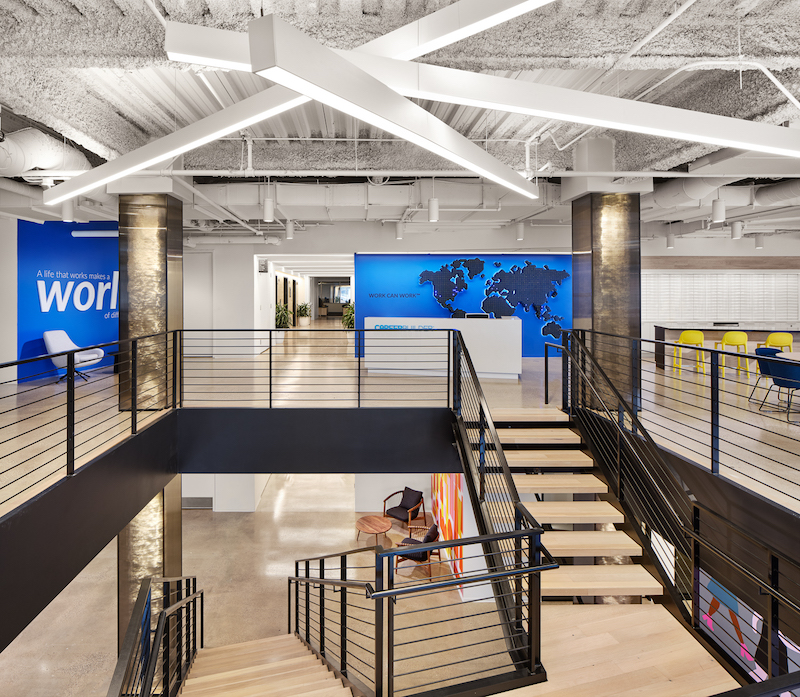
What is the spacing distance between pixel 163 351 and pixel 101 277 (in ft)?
17.9

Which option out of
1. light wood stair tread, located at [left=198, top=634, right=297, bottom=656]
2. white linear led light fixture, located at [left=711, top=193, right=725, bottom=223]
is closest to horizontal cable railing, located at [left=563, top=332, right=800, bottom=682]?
white linear led light fixture, located at [left=711, top=193, right=725, bottom=223]

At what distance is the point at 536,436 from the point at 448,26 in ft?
14.7

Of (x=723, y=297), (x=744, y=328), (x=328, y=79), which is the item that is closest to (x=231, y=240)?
(x=328, y=79)

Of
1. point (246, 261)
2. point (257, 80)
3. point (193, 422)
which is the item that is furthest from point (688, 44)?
point (246, 261)

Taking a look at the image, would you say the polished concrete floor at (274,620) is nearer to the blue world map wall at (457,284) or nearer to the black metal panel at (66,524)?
the black metal panel at (66,524)

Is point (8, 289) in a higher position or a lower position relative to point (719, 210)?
lower

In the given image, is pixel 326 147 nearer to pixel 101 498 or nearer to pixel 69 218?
pixel 69 218

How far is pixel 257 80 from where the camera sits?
4422mm

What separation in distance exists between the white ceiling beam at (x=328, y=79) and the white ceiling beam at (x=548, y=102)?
0.10m

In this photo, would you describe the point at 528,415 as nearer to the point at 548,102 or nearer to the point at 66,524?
the point at 66,524

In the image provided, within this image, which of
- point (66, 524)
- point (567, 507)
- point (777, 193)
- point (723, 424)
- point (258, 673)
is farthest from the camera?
point (777, 193)

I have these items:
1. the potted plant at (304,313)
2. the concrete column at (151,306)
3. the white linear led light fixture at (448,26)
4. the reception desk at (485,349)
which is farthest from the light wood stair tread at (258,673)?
the potted plant at (304,313)

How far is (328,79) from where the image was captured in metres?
1.26

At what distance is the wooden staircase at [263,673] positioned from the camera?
3480 millimetres
